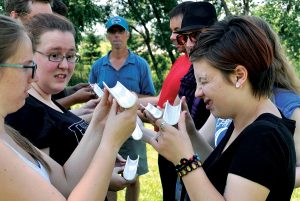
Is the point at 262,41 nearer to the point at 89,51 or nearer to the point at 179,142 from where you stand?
the point at 179,142

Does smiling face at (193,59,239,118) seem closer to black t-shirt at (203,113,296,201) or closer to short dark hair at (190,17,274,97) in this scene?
short dark hair at (190,17,274,97)

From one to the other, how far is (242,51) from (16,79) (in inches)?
33.9

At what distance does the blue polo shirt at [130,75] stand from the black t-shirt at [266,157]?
11.4ft

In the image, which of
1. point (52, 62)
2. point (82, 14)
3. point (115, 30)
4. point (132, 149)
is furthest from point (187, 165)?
point (82, 14)

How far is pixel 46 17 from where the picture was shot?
2271 millimetres

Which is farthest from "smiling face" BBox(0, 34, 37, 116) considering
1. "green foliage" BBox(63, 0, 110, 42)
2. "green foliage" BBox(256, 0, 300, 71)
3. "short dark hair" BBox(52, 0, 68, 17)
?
"green foliage" BBox(256, 0, 300, 71)

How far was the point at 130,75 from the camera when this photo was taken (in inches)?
199

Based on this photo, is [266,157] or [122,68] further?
[122,68]

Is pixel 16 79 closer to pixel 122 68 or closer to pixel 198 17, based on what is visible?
pixel 198 17

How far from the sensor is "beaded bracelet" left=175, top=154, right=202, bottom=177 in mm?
1639

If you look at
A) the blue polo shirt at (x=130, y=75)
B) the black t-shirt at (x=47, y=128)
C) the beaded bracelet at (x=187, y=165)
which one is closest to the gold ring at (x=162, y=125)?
the beaded bracelet at (x=187, y=165)

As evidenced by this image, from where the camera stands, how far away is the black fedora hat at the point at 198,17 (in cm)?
325

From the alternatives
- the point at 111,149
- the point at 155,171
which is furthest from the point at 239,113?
the point at 155,171

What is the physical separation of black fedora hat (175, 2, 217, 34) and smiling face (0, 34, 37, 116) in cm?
187
